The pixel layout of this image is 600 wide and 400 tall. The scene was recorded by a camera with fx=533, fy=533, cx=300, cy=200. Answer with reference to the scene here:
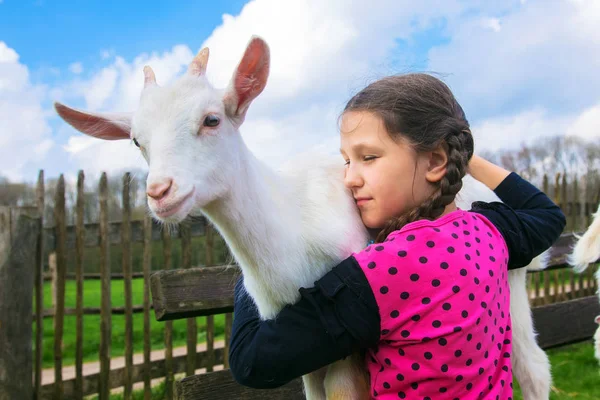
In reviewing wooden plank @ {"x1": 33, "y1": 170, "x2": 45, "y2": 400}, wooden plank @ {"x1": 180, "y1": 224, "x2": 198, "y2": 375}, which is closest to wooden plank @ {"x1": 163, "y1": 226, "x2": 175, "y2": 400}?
wooden plank @ {"x1": 180, "y1": 224, "x2": 198, "y2": 375}

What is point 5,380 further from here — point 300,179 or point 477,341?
point 477,341

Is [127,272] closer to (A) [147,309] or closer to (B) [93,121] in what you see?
(A) [147,309]

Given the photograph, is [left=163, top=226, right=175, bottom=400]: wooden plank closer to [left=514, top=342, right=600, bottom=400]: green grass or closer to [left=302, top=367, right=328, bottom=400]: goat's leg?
[left=514, top=342, right=600, bottom=400]: green grass

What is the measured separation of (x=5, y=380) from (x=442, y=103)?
413 centimetres

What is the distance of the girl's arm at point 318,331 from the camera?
1323 mm

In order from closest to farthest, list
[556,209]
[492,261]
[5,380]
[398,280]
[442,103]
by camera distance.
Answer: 1. [398,280]
2. [492,261]
3. [442,103]
4. [556,209]
5. [5,380]

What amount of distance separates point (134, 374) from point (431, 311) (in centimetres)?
465

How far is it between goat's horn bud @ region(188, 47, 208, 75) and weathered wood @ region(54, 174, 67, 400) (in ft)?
11.5

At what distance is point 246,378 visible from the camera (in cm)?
149

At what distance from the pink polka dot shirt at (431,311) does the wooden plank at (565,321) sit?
2644 mm

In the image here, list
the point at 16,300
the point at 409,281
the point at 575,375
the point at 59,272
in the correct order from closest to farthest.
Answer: the point at 409,281 → the point at 16,300 → the point at 59,272 → the point at 575,375

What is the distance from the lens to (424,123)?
149 centimetres

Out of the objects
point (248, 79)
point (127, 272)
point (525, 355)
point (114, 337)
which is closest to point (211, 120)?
point (248, 79)

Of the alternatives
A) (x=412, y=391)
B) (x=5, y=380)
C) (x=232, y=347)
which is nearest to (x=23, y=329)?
(x=5, y=380)
